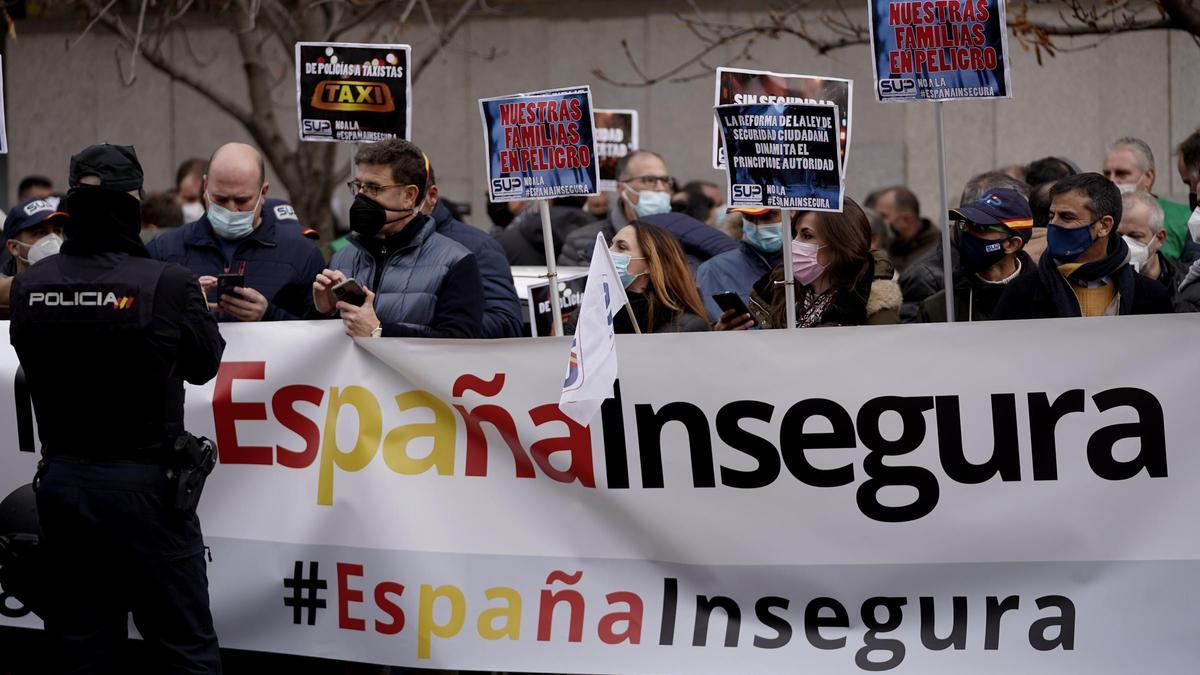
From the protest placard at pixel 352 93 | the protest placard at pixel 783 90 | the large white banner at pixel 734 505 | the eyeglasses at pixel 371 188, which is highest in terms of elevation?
the protest placard at pixel 352 93

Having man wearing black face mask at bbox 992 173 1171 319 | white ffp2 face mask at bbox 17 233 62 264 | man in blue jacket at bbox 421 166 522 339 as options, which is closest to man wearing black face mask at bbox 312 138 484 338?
man in blue jacket at bbox 421 166 522 339

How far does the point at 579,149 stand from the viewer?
6047mm

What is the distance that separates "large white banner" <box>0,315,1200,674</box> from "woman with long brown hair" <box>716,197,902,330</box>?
0.72 meters

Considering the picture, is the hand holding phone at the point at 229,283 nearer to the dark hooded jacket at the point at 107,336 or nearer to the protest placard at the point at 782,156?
the dark hooded jacket at the point at 107,336

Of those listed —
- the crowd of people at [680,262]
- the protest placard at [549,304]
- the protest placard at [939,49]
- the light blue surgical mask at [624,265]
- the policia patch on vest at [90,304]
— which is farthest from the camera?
the light blue surgical mask at [624,265]

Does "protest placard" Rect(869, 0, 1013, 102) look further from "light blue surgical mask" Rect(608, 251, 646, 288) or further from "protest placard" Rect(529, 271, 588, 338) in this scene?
"protest placard" Rect(529, 271, 588, 338)

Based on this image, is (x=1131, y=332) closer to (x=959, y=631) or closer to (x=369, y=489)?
(x=959, y=631)

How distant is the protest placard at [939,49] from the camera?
6.00 metres

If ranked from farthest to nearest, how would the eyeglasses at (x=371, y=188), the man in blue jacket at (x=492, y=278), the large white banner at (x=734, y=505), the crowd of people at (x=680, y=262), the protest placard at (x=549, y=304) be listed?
the man in blue jacket at (x=492, y=278)
the protest placard at (x=549, y=304)
the eyeglasses at (x=371, y=188)
the crowd of people at (x=680, y=262)
the large white banner at (x=734, y=505)

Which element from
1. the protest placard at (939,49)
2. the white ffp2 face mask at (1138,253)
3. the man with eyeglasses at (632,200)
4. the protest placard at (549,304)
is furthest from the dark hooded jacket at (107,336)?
the man with eyeglasses at (632,200)

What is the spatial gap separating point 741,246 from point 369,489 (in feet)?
7.59

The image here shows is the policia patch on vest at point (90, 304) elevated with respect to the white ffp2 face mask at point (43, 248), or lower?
lower

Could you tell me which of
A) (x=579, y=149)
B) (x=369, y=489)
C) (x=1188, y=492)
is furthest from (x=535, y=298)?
(x=1188, y=492)

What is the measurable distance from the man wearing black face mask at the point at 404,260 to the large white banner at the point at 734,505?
256mm
